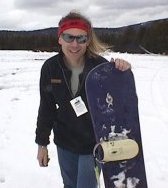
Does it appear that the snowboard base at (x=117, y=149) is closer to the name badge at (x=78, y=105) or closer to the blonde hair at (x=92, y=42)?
the name badge at (x=78, y=105)

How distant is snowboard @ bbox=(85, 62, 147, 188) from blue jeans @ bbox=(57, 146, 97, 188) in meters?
0.12

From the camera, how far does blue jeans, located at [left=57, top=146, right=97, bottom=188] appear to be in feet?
10.1

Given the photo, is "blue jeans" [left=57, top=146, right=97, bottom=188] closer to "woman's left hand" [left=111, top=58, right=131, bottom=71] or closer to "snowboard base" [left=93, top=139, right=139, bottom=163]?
"snowboard base" [left=93, top=139, right=139, bottom=163]

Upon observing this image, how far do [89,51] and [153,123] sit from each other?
4670 millimetres

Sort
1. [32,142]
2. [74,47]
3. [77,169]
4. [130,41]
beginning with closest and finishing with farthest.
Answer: [74,47] → [77,169] → [32,142] → [130,41]

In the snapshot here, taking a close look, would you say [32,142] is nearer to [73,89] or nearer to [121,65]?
[73,89]

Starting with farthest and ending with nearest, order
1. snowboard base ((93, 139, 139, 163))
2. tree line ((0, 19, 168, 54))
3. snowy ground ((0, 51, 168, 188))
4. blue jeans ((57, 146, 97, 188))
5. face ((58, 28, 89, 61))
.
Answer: tree line ((0, 19, 168, 54)), snowy ground ((0, 51, 168, 188)), blue jeans ((57, 146, 97, 188)), face ((58, 28, 89, 61)), snowboard base ((93, 139, 139, 163))

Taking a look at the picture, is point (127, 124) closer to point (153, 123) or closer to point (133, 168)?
point (133, 168)

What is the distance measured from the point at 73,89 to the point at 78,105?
0.13 meters

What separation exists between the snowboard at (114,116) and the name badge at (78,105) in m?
0.05

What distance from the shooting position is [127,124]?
119 inches

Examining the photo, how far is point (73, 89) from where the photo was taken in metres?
3.00

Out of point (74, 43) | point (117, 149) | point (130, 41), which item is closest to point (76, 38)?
point (74, 43)

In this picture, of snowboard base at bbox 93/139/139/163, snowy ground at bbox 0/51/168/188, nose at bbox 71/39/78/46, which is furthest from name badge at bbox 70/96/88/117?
snowy ground at bbox 0/51/168/188
